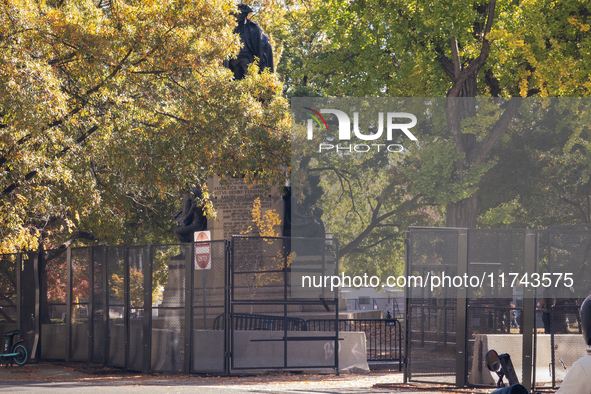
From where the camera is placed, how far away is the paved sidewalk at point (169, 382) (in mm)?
11492

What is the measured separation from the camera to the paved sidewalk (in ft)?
37.7

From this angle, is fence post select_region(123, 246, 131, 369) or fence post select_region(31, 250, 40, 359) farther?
fence post select_region(31, 250, 40, 359)

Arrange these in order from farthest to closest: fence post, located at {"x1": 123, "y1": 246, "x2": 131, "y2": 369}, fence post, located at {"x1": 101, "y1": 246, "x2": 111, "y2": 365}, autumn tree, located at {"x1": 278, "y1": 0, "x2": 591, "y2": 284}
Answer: autumn tree, located at {"x1": 278, "y1": 0, "x2": 591, "y2": 284} < fence post, located at {"x1": 101, "y1": 246, "x2": 111, "y2": 365} < fence post, located at {"x1": 123, "y1": 246, "x2": 131, "y2": 369}

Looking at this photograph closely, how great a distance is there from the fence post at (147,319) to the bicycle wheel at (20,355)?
12.8 ft

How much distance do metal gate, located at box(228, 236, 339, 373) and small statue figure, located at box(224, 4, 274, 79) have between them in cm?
523

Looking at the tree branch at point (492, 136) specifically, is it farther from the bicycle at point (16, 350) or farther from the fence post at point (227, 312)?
the bicycle at point (16, 350)

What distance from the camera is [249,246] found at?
19.0m

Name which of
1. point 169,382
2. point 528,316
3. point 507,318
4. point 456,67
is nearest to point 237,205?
point 169,382

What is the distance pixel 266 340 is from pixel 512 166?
2467cm

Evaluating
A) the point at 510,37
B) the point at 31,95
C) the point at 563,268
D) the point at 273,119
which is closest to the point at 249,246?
the point at 273,119

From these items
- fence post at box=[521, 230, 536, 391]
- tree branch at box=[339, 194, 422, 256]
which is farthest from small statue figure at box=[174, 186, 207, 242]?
tree branch at box=[339, 194, 422, 256]

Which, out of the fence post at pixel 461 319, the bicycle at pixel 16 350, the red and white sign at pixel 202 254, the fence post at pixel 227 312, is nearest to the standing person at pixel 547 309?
the fence post at pixel 461 319

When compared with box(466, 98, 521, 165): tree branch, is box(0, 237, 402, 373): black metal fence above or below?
below

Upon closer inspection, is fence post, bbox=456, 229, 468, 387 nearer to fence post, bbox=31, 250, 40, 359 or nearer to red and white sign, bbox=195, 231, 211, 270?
red and white sign, bbox=195, 231, 211, 270
